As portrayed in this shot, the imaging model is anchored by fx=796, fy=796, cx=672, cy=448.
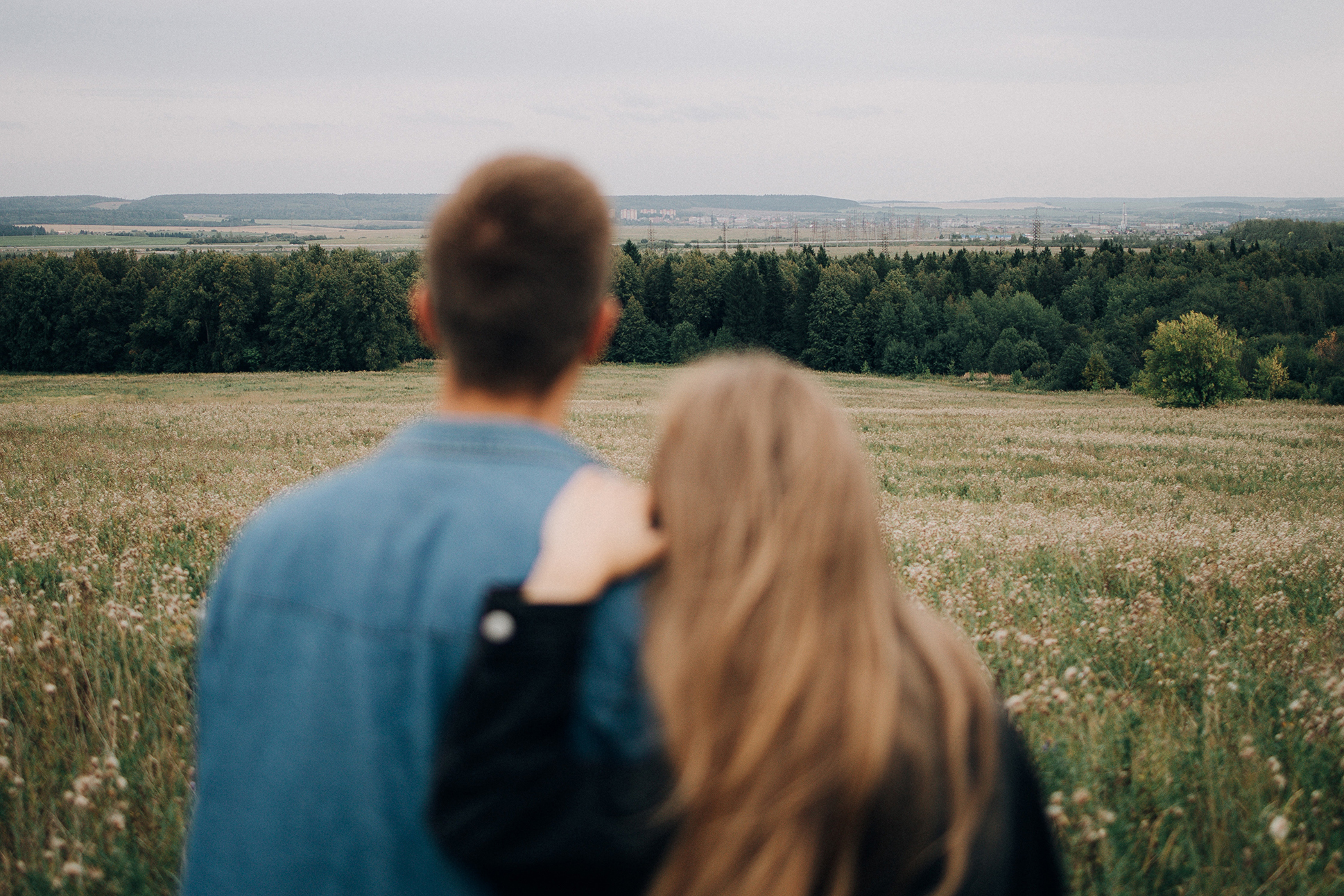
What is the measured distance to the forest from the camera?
2724 inches

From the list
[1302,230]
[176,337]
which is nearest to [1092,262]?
[1302,230]

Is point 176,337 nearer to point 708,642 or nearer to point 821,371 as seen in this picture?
point 821,371

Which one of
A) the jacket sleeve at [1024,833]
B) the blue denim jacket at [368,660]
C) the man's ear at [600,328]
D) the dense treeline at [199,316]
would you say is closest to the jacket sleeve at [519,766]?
the blue denim jacket at [368,660]

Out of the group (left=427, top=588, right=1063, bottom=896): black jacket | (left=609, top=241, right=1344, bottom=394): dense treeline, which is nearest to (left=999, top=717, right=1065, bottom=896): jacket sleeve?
(left=427, top=588, right=1063, bottom=896): black jacket

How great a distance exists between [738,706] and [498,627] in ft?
1.38

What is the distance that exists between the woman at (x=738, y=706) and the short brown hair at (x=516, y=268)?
301mm

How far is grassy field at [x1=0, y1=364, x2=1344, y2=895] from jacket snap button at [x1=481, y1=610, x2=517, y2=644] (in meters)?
2.43

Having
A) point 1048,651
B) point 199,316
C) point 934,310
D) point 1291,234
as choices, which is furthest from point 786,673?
point 1291,234

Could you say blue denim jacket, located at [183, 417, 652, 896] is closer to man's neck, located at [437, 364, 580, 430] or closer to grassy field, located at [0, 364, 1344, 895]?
man's neck, located at [437, 364, 580, 430]

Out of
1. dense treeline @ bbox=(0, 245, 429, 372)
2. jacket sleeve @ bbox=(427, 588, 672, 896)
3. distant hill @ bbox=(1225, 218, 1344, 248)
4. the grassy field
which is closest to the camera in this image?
jacket sleeve @ bbox=(427, 588, 672, 896)

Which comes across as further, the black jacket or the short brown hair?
the short brown hair

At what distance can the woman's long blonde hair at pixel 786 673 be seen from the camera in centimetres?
130

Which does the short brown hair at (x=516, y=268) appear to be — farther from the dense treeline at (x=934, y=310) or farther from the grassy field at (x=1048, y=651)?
the dense treeline at (x=934, y=310)

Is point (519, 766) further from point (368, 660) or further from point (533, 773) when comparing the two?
point (368, 660)
